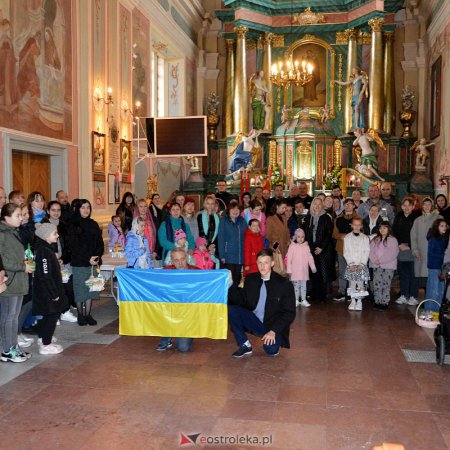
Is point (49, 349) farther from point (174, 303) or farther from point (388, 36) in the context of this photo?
point (388, 36)

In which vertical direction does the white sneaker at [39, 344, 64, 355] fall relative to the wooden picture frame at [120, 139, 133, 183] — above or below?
below

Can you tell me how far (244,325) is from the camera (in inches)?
220

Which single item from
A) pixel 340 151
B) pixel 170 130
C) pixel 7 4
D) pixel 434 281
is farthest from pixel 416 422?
pixel 340 151

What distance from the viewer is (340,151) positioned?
62.1 feet

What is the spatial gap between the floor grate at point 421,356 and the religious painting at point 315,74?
14.9 metres

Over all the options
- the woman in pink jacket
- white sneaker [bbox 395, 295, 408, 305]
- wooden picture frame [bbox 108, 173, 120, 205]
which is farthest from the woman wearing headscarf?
wooden picture frame [bbox 108, 173, 120, 205]

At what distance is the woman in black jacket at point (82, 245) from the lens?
6602mm

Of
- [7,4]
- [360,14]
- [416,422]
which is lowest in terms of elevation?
[416,422]

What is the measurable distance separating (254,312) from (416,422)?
2.08 metres

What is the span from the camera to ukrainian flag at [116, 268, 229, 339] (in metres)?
5.67

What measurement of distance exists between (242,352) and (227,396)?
1.12 metres

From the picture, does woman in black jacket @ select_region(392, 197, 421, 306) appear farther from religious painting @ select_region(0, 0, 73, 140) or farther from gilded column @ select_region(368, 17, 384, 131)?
gilded column @ select_region(368, 17, 384, 131)

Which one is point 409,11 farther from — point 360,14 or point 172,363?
point 172,363

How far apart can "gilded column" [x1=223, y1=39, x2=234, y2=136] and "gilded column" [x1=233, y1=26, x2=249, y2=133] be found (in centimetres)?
31
